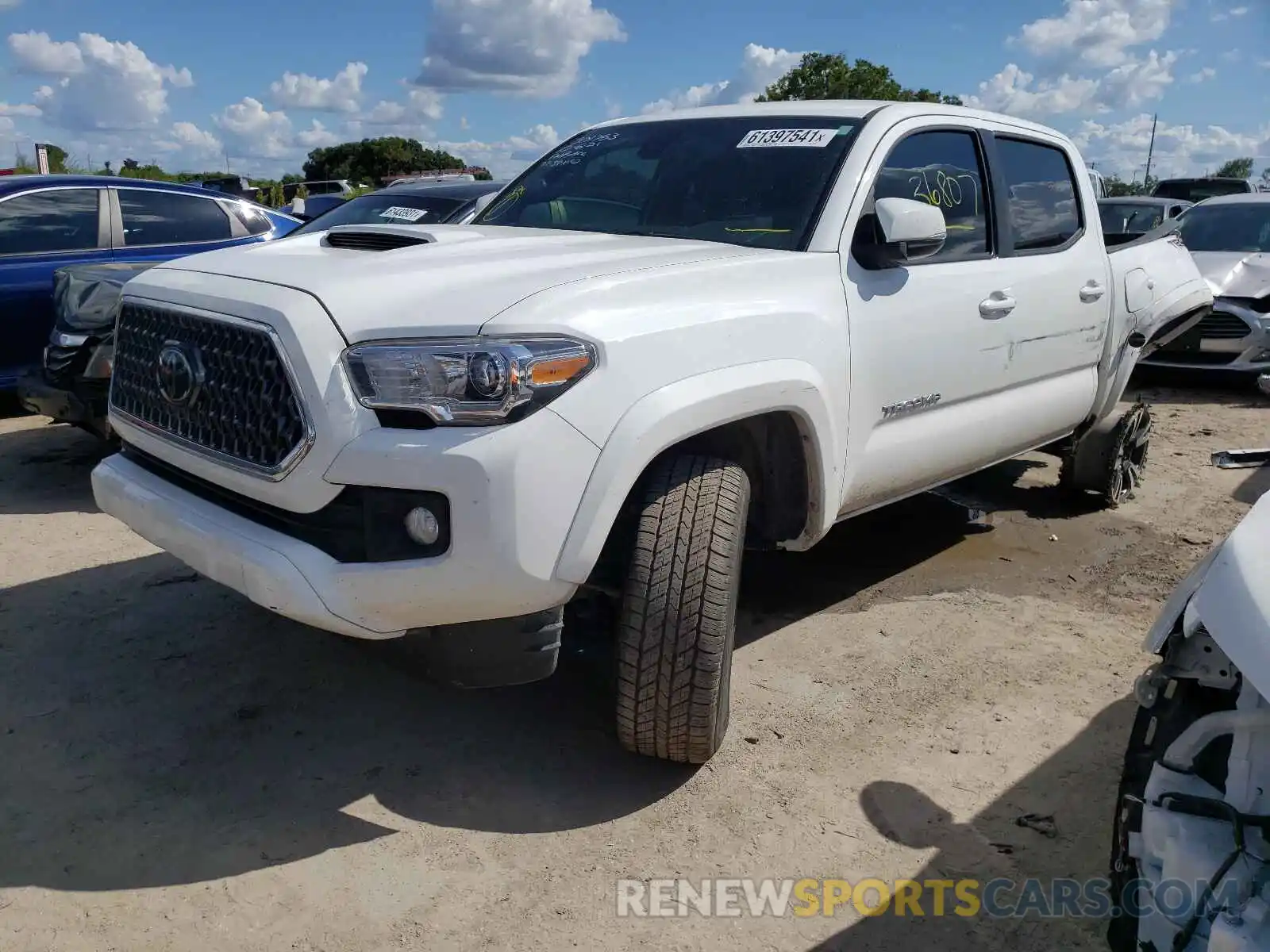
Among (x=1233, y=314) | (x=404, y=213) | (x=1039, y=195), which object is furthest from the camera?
(x=1233, y=314)

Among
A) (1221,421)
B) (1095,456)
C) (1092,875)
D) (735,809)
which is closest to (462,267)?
(735,809)

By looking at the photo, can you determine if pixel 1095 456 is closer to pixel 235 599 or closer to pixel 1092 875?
pixel 1092 875

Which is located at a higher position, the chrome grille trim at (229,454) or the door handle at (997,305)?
the door handle at (997,305)

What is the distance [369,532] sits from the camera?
2.43 metres

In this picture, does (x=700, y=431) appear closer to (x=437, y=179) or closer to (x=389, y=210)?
(x=389, y=210)

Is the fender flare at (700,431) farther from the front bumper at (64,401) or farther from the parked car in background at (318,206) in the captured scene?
the parked car in background at (318,206)

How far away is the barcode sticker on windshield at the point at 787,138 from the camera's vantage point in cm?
357

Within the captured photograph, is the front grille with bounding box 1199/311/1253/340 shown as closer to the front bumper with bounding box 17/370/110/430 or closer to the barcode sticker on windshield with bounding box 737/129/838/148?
the barcode sticker on windshield with bounding box 737/129/838/148

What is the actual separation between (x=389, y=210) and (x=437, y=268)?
4.47 m

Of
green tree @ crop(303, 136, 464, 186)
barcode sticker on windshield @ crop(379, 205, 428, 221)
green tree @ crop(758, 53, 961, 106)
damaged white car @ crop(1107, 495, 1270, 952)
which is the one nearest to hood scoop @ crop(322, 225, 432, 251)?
damaged white car @ crop(1107, 495, 1270, 952)

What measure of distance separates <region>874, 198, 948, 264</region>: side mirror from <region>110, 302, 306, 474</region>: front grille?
6.08 ft

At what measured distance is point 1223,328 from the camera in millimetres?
8867

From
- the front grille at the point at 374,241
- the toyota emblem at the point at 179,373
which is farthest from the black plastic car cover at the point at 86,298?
the toyota emblem at the point at 179,373

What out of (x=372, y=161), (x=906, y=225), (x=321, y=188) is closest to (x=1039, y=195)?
(x=906, y=225)
